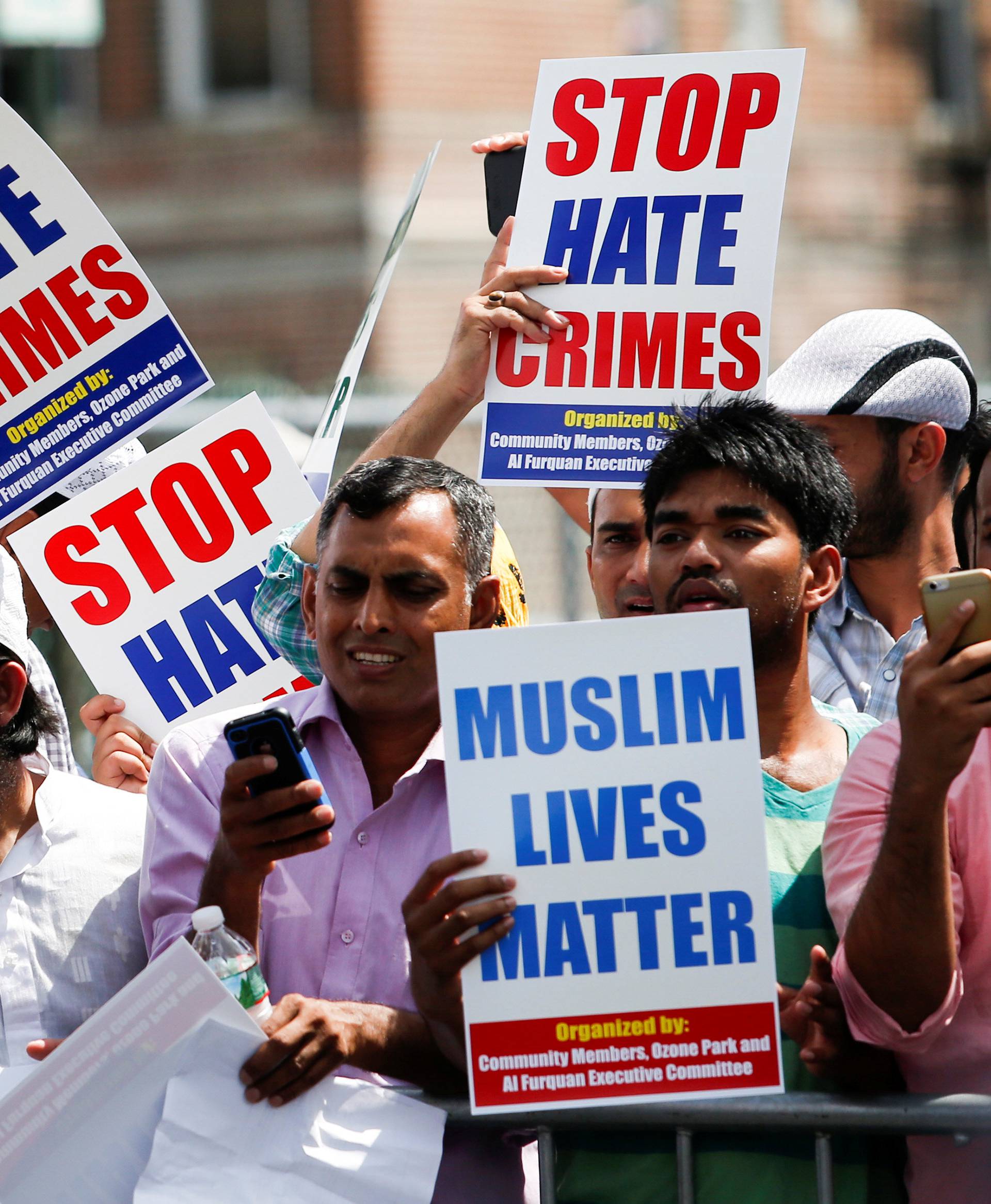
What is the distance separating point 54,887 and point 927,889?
1397 millimetres

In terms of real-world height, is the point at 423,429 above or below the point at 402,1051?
above

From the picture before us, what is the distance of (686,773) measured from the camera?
8.77ft

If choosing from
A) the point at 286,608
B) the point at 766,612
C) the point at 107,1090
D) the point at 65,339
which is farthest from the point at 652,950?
the point at 65,339

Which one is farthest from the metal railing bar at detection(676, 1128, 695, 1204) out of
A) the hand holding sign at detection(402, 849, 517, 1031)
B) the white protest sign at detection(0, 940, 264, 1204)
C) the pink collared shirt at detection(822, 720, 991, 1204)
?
the white protest sign at detection(0, 940, 264, 1204)

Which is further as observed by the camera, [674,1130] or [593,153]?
[593,153]

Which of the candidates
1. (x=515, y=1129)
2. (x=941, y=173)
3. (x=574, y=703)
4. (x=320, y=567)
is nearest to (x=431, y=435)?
(x=320, y=567)

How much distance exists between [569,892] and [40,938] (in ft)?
3.04

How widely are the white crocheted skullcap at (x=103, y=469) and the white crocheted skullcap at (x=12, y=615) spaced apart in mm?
689

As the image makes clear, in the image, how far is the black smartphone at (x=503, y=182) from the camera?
12.8 ft

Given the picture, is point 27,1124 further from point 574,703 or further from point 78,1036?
point 574,703

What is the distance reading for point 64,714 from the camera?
13.0 feet

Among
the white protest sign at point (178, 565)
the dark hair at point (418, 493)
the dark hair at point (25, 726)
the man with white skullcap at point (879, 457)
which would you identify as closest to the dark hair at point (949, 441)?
the man with white skullcap at point (879, 457)

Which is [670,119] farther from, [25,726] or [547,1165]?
[547,1165]

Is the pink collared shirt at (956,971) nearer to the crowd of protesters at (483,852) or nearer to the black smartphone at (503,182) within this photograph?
the crowd of protesters at (483,852)
